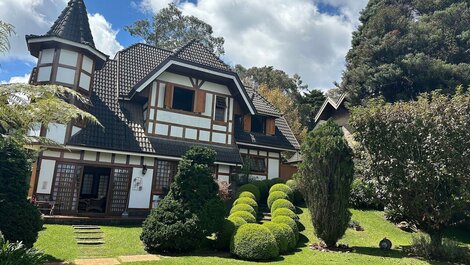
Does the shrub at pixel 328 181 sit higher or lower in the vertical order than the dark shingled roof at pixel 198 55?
lower

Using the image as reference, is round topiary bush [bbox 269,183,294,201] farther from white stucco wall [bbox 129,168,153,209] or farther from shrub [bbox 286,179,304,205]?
white stucco wall [bbox 129,168,153,209]

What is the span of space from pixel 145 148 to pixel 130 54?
7481mm

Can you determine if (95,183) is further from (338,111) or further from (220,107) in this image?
(338,111)

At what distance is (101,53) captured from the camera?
16.4m

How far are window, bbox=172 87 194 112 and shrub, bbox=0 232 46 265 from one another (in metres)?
13.0

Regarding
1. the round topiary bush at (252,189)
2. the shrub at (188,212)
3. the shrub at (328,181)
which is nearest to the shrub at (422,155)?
the shrub at (328,181)

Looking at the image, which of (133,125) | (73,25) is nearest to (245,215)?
(133,125)

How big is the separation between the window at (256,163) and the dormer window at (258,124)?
189 cm

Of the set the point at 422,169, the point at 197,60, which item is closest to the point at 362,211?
the point at 422,169

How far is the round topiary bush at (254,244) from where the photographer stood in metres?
9.69

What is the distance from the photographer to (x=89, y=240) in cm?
1112

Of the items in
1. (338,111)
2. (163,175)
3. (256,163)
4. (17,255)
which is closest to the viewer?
(17,255)

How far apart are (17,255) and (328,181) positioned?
29.4ft

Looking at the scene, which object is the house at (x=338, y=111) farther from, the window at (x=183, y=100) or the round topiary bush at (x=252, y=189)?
the window at (x=183, y=100)
